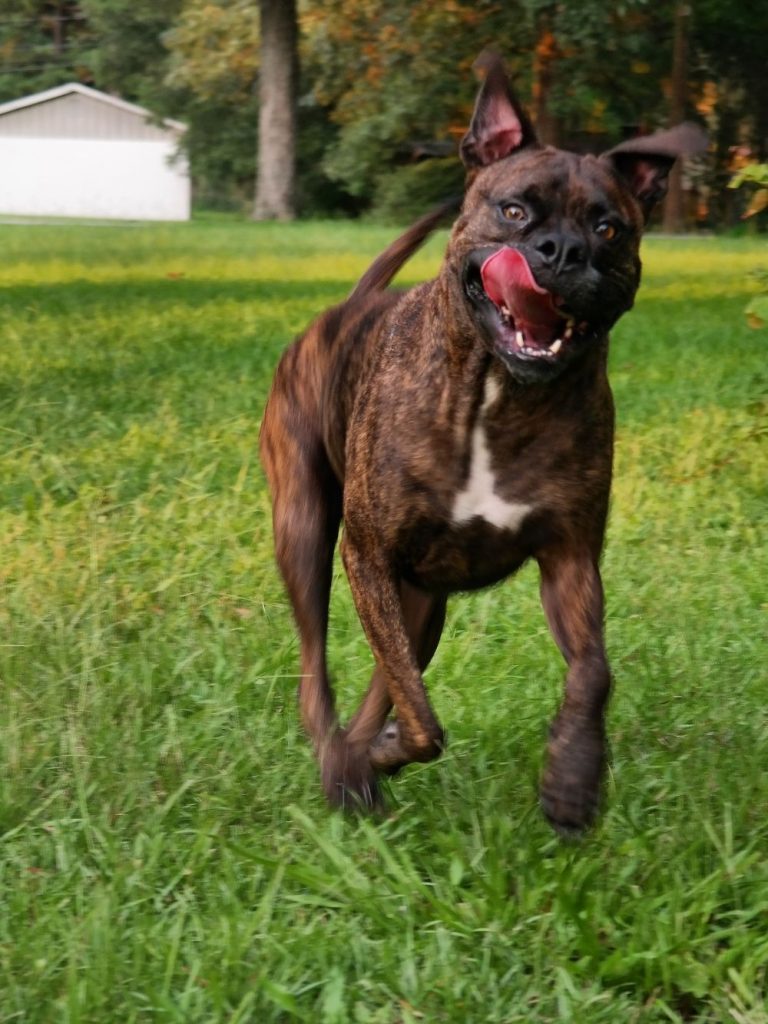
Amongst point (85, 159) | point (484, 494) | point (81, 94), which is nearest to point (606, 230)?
point (484, 494)

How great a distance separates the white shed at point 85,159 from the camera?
62781mm

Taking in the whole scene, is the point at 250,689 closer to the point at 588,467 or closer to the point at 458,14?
the point at 588,467

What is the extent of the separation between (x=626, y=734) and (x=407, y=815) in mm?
865

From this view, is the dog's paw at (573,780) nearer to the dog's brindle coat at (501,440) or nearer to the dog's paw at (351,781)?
the dog's brindle coat at (501,440)

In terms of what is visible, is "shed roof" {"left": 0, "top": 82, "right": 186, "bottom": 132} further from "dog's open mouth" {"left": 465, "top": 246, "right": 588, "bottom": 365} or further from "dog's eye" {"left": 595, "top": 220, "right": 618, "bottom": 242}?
"dog's open mouth" {"left": 465, "top": 246, "right": 588, "bottom": 365}

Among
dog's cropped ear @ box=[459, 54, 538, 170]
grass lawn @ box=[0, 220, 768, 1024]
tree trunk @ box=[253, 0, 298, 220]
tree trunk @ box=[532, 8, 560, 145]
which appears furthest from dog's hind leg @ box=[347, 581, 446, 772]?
tree trunk @ box=[253, 0, 298, 220]

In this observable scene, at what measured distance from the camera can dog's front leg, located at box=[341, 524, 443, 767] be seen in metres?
Result: 3.92

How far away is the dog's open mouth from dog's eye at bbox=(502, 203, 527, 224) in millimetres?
124

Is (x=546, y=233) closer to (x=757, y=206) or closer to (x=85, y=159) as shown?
(x=757, y=206)

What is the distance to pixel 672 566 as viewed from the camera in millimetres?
6438

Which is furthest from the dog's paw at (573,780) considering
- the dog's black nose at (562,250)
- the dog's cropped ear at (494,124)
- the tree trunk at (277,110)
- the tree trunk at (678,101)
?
the tree trunk at (277,110)

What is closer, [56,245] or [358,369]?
[358,369]

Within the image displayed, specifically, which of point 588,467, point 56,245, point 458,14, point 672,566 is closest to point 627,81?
point 458,14

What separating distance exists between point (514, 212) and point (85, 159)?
212 ft
